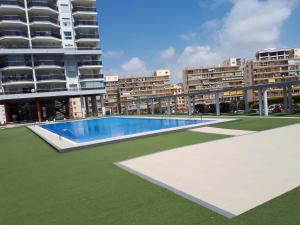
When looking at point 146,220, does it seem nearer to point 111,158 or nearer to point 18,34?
point 111,158

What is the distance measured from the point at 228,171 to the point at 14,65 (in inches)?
1688

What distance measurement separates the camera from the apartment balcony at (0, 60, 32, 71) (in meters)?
41.8

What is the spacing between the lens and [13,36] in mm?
42562

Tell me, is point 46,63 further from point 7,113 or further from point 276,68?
point 276,68

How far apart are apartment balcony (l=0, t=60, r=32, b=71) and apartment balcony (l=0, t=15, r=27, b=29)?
594 centimetres

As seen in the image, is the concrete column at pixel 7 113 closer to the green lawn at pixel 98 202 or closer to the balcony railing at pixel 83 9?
the balcony railing at pixel 83 9

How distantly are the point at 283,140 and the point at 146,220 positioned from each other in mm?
8161

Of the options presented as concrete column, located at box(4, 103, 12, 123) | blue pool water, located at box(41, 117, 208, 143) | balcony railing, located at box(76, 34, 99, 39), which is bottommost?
blue pool water, located at box(41, 117, 208, 143)

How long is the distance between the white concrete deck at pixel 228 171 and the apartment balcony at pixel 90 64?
40362 mm

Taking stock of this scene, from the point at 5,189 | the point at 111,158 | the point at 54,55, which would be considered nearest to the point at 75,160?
the point at 111,158

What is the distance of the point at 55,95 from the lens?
43.7m

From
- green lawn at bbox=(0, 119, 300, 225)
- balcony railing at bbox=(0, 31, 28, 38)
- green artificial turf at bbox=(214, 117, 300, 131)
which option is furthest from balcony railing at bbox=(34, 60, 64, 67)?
green lawn at bbox=(0, 119, 300, 225)

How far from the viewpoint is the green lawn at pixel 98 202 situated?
466cm

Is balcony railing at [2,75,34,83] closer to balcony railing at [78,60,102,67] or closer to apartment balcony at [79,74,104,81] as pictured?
apartment balcony at [79,74,104,81]
